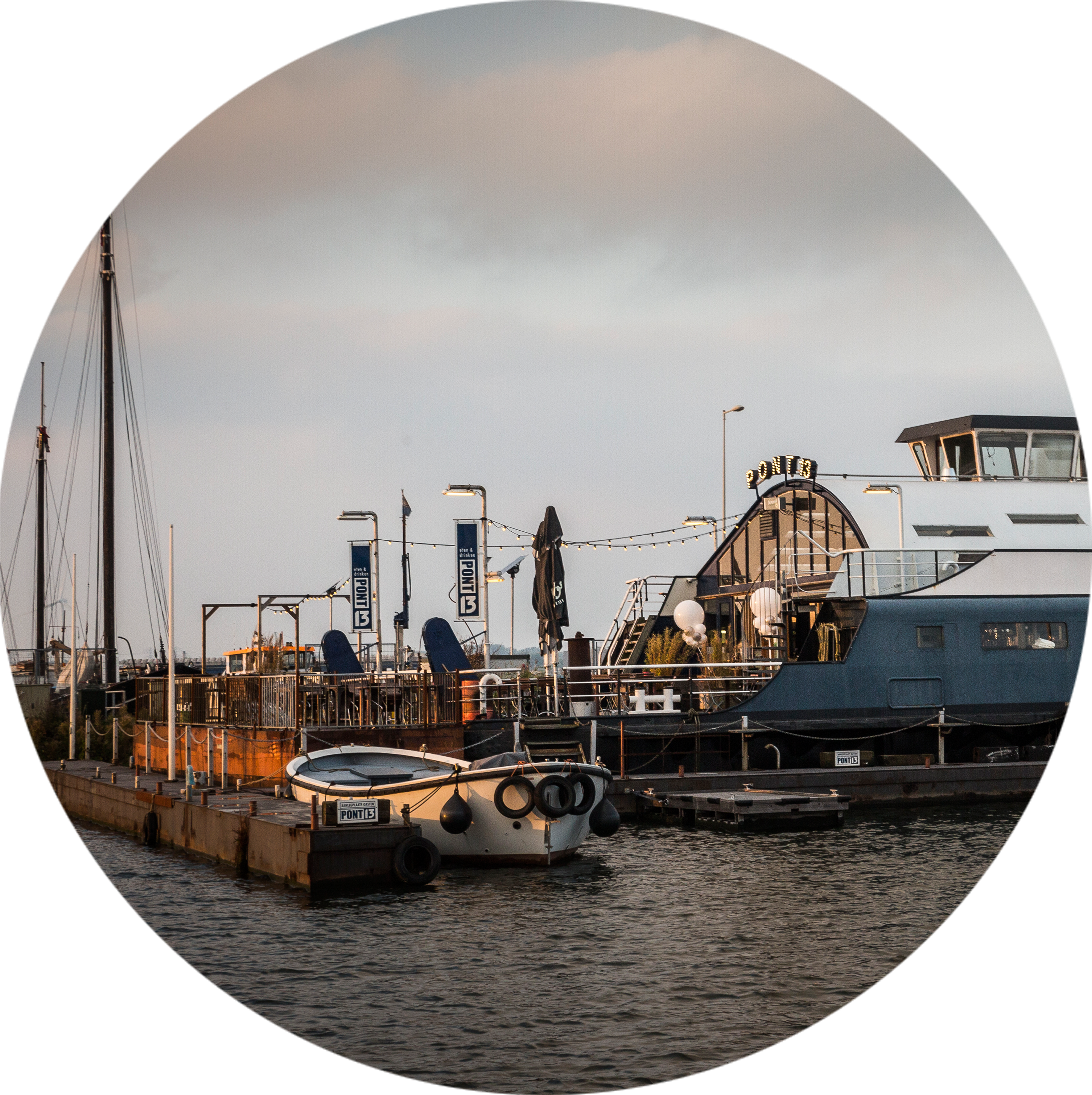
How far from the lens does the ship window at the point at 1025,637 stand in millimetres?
27562

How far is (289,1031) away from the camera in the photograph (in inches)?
422

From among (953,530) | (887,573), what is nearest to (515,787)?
(887,573)

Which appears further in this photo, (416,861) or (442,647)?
(442,647)

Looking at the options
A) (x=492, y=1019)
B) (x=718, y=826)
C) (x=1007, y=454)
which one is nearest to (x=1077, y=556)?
(x=1007, y=454)

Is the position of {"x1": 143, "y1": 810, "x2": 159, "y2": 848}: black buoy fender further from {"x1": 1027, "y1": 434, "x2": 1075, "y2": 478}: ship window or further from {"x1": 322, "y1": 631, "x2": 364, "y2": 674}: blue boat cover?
{"x1": 1027, "y1": 434, "x2": 1075, "y2": 478}: ship window

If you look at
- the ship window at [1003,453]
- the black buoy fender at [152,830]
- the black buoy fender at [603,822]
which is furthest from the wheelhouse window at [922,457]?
the black buoy fender at [152,830]

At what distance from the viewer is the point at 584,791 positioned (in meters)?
19.0

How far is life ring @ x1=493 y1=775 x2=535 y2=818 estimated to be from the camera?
1850 cm

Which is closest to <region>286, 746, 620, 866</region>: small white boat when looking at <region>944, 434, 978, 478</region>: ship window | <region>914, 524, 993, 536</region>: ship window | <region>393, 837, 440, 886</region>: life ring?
<region>393, 837, 440, 886</region>: life ring

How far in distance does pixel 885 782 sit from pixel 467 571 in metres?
12.1

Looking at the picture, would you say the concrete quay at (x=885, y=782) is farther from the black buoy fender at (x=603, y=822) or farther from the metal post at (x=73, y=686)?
the metal post at (x=73, y=686)

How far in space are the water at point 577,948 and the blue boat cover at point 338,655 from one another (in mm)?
10552

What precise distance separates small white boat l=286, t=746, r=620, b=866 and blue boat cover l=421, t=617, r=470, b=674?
6.79m

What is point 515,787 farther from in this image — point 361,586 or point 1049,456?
point 1049,456
